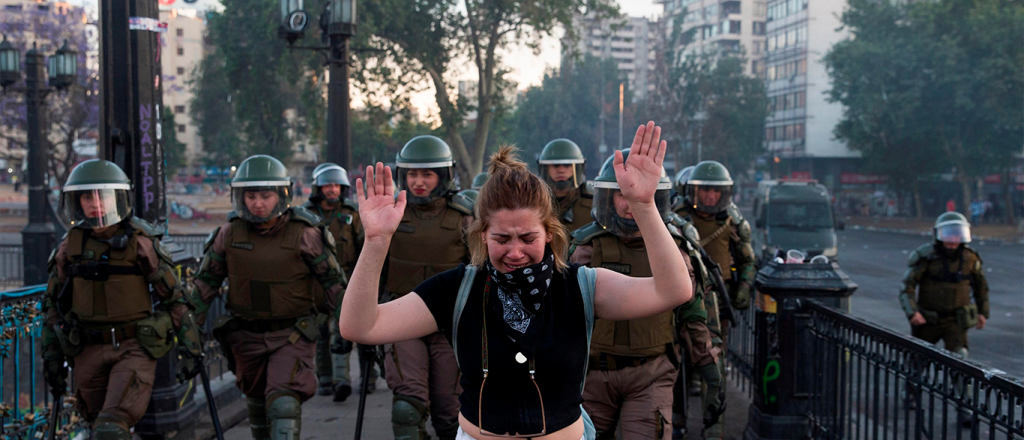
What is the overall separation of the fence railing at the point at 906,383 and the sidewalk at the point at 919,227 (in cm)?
2932

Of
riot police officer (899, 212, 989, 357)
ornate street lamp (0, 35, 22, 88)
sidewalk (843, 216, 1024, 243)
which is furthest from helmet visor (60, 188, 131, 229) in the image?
sidewalk (843, 216, 1024, 243)

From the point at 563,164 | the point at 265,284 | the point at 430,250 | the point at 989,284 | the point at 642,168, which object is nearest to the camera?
the point at 642,168

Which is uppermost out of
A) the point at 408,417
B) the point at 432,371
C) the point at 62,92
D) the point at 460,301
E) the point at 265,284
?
the point at 62,92

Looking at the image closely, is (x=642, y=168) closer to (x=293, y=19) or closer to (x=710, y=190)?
(x=710, y=190)

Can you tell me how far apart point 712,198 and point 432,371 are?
3.31 metres

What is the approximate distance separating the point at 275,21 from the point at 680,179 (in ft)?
65.8

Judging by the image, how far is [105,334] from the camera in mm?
4863

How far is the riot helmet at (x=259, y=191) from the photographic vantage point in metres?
5.30

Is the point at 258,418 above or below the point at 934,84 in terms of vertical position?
below

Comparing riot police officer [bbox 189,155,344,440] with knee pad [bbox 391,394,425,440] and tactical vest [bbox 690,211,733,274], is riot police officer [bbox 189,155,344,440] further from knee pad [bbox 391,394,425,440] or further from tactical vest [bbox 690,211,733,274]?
tactical vest [bbox 690,211,733,274]

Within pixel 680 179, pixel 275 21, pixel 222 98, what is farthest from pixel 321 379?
pixel 222 98

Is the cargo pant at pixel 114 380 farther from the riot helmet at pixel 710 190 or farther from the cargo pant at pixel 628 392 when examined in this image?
the riot helmet at pixel 710 190

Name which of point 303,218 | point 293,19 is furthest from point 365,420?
point 293,19

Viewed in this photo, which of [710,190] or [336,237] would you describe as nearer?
[710,190]
